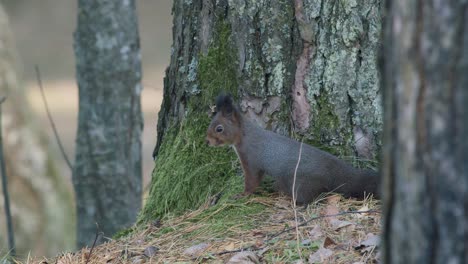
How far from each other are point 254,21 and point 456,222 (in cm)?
259

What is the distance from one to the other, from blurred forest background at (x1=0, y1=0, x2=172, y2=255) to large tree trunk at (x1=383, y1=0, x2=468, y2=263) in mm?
13646

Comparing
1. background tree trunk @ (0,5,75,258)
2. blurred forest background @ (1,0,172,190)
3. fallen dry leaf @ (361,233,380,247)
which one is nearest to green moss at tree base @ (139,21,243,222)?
fallen dry leaf @ (361,233,380,247)

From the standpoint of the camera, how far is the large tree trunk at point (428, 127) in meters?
1.88

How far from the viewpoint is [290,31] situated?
4.32 metres

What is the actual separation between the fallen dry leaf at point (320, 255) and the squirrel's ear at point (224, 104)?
106 cm

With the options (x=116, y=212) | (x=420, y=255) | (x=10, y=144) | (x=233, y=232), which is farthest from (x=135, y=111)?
(x=420, y=255)

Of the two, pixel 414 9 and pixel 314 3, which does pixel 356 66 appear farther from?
pixel 414 9

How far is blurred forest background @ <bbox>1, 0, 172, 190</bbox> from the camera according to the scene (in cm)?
1719

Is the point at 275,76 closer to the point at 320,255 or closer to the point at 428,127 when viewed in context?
the point at 320,255

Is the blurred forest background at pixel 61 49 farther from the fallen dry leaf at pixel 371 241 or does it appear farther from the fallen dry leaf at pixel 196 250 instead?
the fallen dry leaf at pixel 371 241

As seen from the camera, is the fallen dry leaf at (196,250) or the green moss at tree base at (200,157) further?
the green moss at tree base at (200,157)

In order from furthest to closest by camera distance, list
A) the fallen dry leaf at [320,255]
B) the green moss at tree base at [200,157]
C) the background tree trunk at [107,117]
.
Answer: the background tree trunk at [107,117]
the green moss at tree base at [200,157]
the fallen dry leaf at [320,255]

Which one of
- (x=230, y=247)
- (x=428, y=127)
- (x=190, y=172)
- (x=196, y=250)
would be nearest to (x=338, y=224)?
(x=230, y=247)

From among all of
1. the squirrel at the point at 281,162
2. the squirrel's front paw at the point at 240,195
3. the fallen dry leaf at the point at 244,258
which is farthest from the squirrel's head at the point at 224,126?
the fallen dry leaf at the point at 244,258
